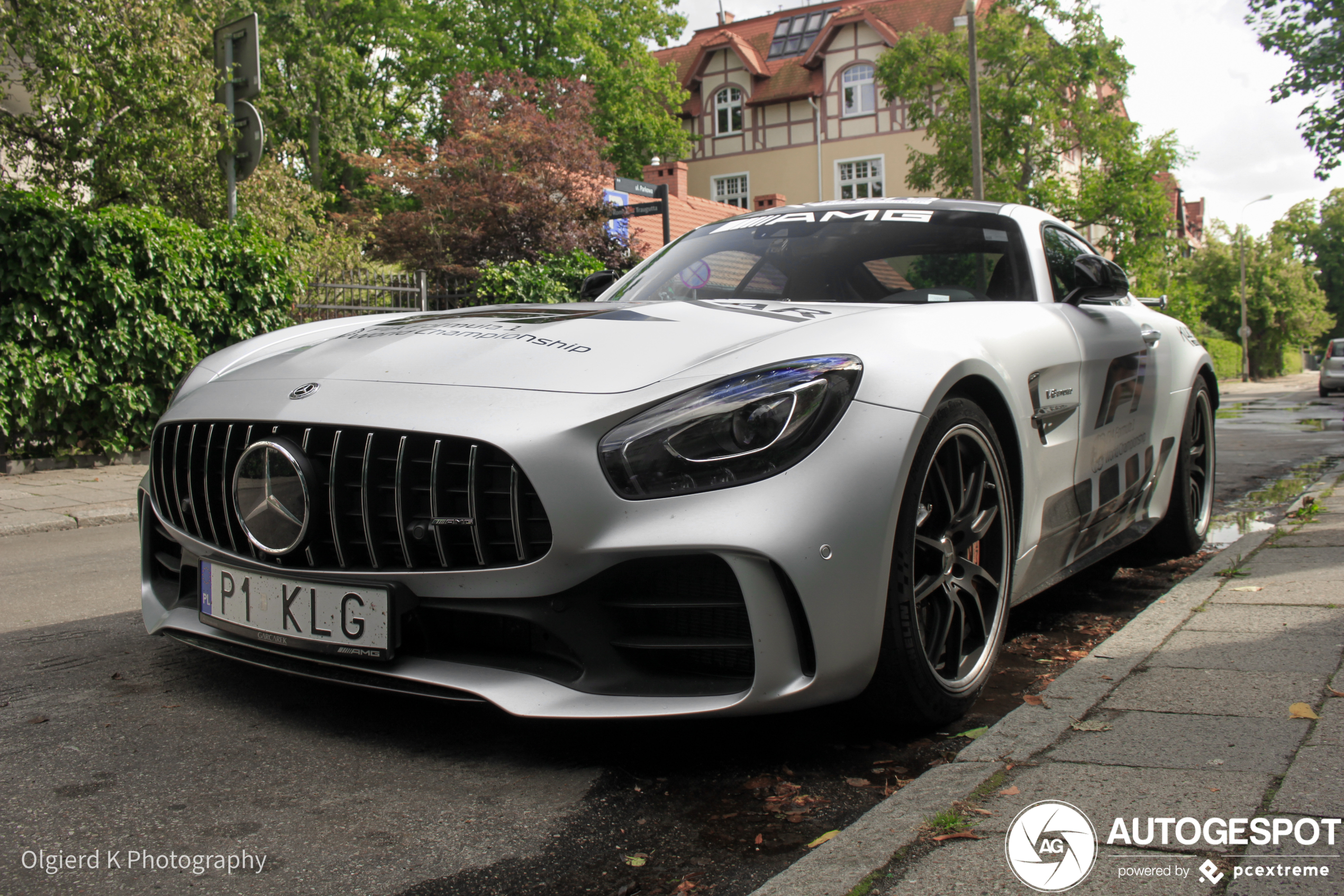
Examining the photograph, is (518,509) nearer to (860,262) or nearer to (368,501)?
(368,501)

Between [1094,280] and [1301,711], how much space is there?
1.66 metres

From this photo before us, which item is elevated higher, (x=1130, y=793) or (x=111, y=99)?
(x=111, y=99)

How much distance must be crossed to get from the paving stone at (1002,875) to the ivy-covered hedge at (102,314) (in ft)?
29.8

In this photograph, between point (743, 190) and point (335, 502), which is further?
point (743, 190)

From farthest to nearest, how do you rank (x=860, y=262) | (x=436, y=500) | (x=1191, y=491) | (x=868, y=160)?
(x=868, y=160) → (x=1191, y=491) → (x=860, y=262) → (x=436, y=500)

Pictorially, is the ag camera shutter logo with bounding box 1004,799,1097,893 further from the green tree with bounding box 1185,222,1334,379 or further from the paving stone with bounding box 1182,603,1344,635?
the green tree with bounding box 1185,222,1334,379

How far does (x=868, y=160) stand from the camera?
1588 inches

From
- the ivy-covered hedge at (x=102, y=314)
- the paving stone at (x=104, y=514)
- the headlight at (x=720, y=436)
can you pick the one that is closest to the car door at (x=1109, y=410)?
the headlight at (x=720, y=436)

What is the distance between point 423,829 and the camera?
6.79ft

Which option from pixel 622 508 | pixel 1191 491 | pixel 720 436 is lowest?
pixel 1191 491

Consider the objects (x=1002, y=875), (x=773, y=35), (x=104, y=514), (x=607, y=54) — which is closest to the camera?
(x=1002, y=875)

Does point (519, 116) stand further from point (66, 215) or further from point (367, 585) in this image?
point (367, 585)

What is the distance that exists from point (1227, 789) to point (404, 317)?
2.65 meters

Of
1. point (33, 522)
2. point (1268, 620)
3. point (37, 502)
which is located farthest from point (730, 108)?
point (1268, 620)
